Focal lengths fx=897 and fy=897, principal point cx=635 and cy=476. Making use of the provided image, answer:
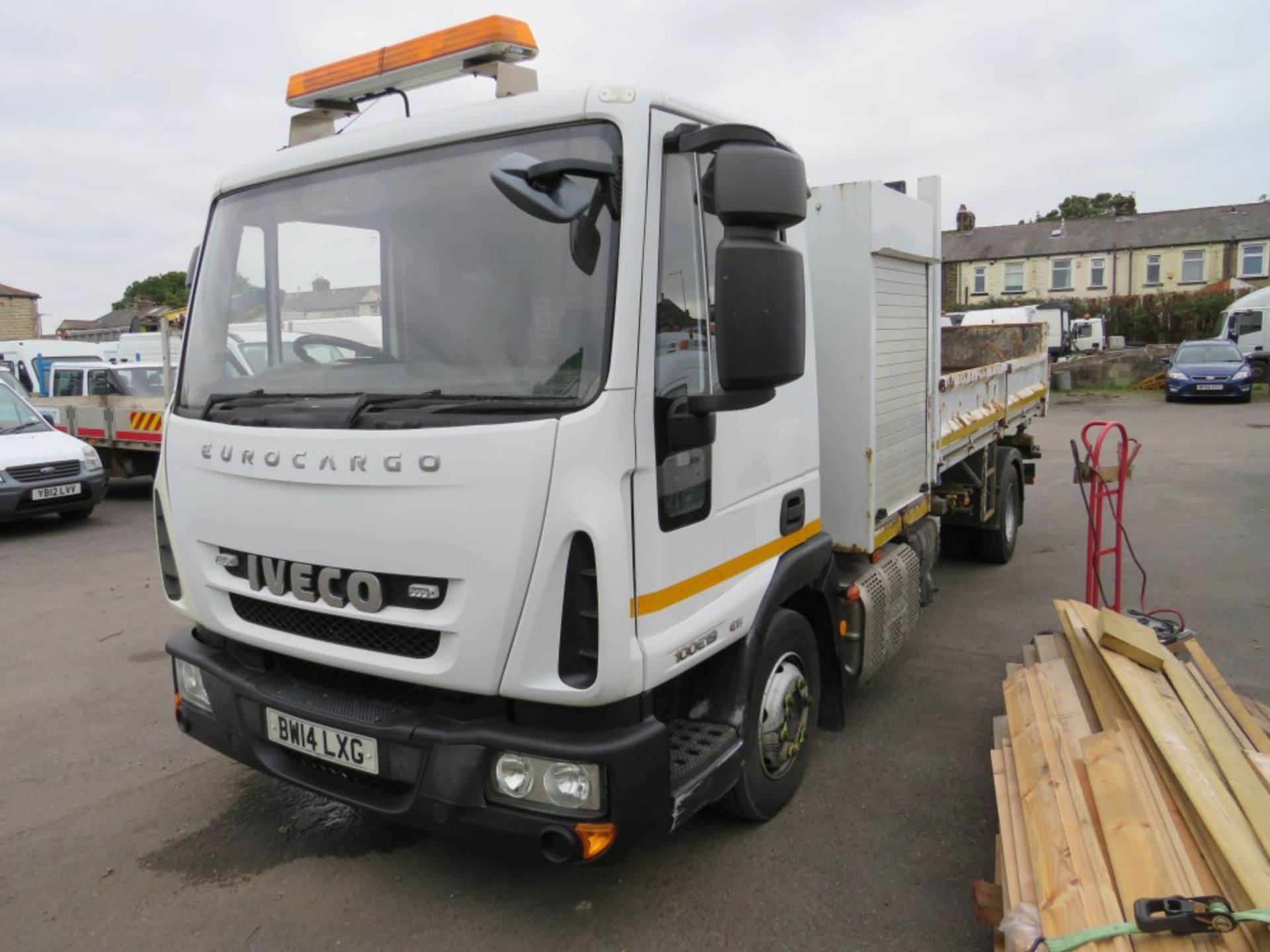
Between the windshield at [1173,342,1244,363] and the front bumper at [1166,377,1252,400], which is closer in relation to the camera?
the front bumper at [1166,377,1252,400]

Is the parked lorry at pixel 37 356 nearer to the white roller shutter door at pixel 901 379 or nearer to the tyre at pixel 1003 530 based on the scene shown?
the tyre at pixel 1003 530

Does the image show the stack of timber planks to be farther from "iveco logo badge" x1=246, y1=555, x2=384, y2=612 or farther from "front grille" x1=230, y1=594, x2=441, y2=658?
"iveco logo badge" x1=246, y1=555, x2=384, y2=612

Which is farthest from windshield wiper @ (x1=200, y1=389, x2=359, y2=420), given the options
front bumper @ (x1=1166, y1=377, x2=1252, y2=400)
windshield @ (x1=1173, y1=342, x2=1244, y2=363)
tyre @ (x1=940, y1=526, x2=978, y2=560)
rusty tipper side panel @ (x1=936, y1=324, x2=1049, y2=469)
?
windshield @ (x1=1173, y1=342, x2=1244, y2=363)

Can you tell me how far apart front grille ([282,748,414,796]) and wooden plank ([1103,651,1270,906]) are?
226cm

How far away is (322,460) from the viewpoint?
101 inches

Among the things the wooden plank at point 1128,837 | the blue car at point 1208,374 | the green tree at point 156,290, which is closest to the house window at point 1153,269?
the blue car at point 1208,374

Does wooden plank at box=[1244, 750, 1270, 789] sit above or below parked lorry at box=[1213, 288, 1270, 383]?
below

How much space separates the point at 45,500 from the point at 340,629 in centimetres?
910

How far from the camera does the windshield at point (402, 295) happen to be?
8.13ft

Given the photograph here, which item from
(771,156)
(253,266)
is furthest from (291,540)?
(771,156)

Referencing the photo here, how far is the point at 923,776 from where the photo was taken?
386cm

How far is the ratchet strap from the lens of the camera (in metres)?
2.15

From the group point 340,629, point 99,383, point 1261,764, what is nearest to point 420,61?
point 340,629

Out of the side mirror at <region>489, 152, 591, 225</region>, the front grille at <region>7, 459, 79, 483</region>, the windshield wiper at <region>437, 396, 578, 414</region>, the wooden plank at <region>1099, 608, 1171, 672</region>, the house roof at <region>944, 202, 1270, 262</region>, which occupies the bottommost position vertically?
the wooden plank at <region>1099, 608, 1171, 672</region>
